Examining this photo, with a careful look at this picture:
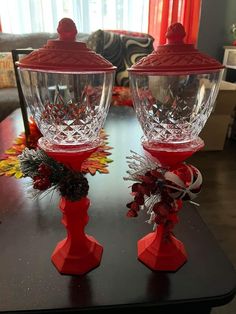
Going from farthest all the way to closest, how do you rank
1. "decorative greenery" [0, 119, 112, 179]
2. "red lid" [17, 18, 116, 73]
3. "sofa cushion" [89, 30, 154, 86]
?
"sofa cushion" [89, 30, 154, 86]
"decorative greenery" [0, 119, 112, 179]
"red lid" [17, 18, 116, 73]

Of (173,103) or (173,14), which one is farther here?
(173,14)

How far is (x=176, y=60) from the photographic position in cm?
36

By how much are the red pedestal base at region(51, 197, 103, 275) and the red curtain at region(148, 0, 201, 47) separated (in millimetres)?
2560

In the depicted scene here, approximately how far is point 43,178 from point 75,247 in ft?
0.44

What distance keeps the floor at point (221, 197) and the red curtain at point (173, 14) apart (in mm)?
1257

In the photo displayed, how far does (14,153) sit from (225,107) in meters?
1.70

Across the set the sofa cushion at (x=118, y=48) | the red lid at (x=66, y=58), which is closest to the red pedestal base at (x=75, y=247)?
the red lid at (x=66, y=58)

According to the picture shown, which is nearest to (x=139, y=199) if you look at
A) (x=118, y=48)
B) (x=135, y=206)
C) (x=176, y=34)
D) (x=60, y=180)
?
(x=135, y=206)

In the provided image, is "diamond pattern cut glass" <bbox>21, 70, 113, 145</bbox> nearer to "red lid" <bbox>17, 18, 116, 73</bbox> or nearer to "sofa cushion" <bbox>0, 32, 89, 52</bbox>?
"red lid" <bbox>17, 18, 116, 73</bbox>

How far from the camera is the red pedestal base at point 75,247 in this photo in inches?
17.9

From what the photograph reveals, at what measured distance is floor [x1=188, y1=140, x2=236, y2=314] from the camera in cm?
131

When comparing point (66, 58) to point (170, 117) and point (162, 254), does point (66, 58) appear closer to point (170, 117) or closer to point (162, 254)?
point (170, 117)

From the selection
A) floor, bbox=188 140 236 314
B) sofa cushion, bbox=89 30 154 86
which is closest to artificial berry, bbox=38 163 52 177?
floor, bbox=188 140 236 314

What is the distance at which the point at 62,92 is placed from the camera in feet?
1.34
